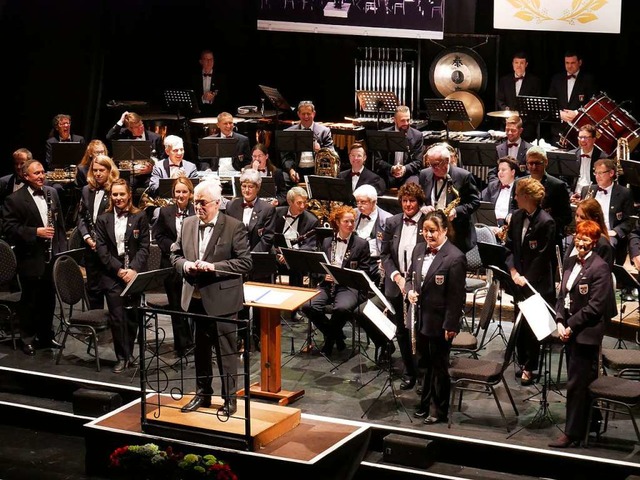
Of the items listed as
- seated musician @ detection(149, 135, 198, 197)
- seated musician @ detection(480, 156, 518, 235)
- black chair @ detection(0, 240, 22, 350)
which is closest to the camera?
black chair @ detection(0, 240, 22, 350)

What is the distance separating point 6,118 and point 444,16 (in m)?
5.67

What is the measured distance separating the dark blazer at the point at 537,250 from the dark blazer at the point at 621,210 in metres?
1.52

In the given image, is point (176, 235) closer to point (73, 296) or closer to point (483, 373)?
point (73, 296)

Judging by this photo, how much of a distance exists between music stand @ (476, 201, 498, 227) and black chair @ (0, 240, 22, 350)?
4.28m

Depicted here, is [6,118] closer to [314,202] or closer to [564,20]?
[314,202]

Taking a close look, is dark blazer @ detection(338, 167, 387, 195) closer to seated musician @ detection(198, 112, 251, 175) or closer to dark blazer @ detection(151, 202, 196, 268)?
seated musician @ detection(198, 112, 251, 175)

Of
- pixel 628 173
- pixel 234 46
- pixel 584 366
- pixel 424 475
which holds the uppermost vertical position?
pixel 234 46

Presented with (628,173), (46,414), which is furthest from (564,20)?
(46,414)

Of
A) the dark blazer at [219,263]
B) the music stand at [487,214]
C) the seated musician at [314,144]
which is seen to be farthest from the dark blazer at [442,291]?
the seated musician at [314,144]

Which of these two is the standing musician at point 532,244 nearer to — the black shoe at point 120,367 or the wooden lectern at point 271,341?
the wooden lectern at point 271,341

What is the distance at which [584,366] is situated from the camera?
7.34 m

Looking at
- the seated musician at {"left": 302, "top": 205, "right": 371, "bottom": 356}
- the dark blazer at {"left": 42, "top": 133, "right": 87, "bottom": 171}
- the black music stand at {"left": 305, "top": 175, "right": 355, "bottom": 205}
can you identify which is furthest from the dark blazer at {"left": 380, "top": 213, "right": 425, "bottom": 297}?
the dark blazer at {"left": 42, "top": 133, "right": 87, "bottom": 171}

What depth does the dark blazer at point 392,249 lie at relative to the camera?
852 cm

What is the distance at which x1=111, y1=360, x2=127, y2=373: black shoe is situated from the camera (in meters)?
9.03
